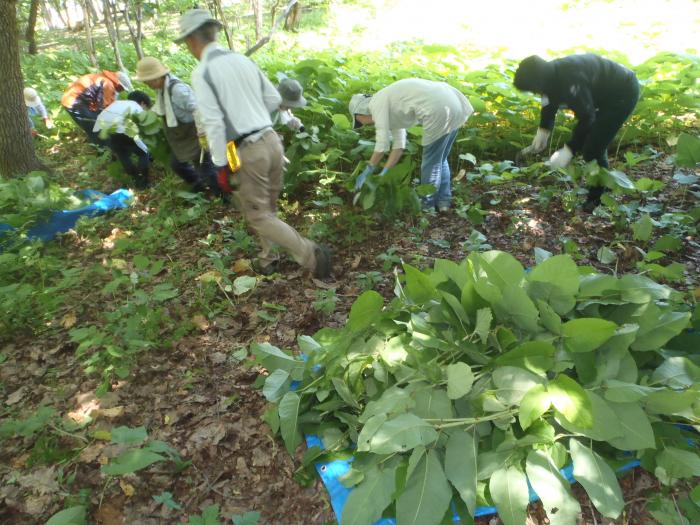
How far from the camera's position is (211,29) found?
2980 mm

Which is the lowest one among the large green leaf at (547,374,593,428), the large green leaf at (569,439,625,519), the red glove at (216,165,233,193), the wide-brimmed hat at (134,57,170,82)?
the large green leaf at (569,439,625,519)

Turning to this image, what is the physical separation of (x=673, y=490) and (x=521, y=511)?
2.25 feet

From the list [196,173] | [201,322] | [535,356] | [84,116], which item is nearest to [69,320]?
[201,322]

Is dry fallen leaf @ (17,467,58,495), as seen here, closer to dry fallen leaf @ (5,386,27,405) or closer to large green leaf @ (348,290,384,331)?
dry fallen leaf @ (5,386,27,405)

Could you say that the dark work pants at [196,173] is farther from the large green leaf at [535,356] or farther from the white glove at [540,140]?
the large green leaf at [535,356]

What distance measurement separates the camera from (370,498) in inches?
63.4

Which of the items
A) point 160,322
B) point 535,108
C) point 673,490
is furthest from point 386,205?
point 673,490

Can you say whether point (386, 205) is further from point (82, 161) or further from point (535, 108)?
point (82, 161)

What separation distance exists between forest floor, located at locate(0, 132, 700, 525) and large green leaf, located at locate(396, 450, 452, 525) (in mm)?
337

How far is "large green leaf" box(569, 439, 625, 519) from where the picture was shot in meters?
1.48

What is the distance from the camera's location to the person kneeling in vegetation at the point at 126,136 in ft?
15.9

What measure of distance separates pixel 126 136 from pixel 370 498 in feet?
16.6

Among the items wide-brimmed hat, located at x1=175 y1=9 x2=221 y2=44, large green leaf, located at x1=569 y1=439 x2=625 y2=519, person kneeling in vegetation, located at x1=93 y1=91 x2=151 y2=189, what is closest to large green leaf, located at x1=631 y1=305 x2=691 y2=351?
large green leaf, located at x1=569 y1=439 x2=625 y2=519

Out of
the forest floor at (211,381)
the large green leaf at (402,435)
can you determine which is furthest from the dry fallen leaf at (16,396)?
the large green leaf at (402,435)
